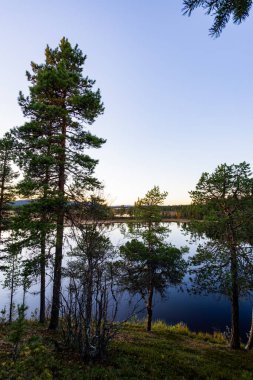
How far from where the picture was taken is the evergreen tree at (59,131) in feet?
38.3

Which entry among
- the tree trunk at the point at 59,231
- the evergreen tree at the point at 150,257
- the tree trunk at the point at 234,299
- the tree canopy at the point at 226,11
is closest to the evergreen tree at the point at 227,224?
the tree trunk at the point at 234,299

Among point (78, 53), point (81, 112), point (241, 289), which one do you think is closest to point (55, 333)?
point (241, 289)

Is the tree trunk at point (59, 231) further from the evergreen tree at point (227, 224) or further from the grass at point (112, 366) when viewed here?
the evergreen tree at point (227, 224)

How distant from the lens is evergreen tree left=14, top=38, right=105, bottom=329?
38.3 ft

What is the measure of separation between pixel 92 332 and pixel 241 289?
8803mm

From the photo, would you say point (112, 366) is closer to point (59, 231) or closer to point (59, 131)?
point (59, 231)

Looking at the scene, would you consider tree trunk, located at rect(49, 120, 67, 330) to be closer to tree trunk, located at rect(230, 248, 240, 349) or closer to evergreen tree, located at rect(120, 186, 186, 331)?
evergreen tree, located at rect(120, 186, 186, 331)

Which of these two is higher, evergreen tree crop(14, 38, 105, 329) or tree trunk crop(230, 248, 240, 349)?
evergreen tree crop(14, 38, 105, 329)

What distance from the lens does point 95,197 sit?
11.0 metres

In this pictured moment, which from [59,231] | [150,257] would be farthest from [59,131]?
[150,257]

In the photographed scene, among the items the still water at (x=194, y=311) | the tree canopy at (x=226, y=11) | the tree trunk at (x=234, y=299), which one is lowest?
the still water at (x=194, y=311)

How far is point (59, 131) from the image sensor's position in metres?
13.1

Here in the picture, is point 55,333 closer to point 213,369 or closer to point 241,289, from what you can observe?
point 213,369

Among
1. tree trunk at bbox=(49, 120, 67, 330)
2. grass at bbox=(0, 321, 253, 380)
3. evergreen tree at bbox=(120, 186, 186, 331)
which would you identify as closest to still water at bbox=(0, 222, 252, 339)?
evergreen tree at bbox=(120, 186, 186, 331)
